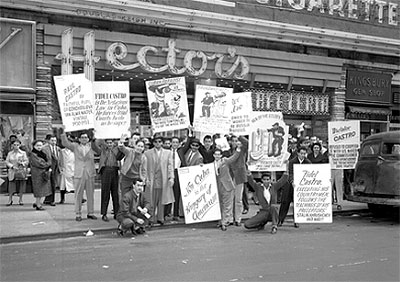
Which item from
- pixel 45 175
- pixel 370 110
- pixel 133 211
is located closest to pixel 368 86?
pixel 370 110

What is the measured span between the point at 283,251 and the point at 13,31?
9.11m

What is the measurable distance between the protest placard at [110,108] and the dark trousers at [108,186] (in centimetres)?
102

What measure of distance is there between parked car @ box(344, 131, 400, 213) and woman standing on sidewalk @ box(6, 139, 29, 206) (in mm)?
7183

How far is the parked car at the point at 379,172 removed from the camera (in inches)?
412

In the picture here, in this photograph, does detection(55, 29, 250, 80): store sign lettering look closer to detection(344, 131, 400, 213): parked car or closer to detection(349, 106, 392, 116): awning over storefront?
detection(349, 106, 392, 116): awning over storefront

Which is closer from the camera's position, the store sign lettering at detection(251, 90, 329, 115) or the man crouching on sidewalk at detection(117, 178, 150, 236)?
the man crouching on sidewalk at detection(117, 178, 150, 236)

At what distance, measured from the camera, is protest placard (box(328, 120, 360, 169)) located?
12.4m

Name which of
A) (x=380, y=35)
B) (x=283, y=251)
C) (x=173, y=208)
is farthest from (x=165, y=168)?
(x=380, y=35)

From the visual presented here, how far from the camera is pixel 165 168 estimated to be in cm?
1028

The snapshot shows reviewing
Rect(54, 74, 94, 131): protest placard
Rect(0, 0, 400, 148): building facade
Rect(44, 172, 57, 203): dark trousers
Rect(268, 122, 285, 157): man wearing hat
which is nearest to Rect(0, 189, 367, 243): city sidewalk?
Rect(44, 172, 57, 203): dark trousers

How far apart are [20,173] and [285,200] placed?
590 centimetres

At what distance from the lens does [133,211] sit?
360 inches

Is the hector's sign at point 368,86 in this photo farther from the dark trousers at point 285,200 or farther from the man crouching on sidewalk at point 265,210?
the man crouching on sidewalk at point 265,210

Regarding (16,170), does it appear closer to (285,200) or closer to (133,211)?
(133,211)
